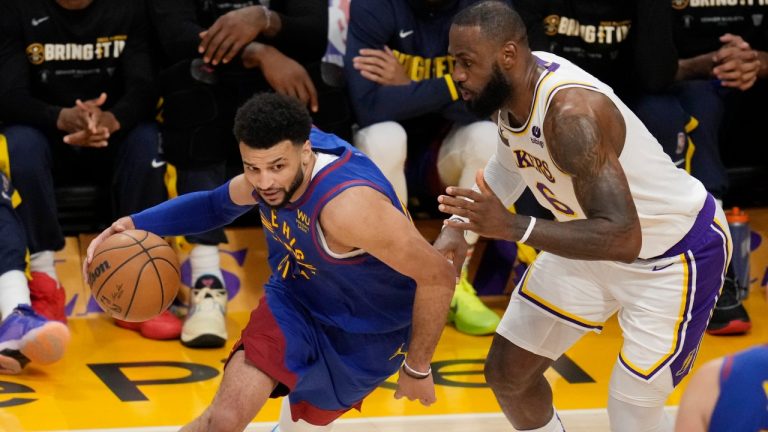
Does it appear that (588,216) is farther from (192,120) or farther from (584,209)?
(192,120)

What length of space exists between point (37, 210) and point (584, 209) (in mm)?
3125

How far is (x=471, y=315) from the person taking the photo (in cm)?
612

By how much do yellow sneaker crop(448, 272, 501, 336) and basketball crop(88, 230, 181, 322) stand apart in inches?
79.9

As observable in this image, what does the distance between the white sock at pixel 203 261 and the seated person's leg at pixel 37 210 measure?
63cm

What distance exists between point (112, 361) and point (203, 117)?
49.8 inches

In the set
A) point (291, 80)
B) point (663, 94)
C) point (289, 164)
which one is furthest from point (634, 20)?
point (289, 164)

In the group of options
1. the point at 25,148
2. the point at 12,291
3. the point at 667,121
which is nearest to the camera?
the point at 12,291

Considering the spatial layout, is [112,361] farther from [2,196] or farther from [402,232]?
[402,232]

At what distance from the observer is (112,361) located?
5656mm

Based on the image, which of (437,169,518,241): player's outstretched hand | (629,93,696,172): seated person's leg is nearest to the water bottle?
(629,93,696,172): seated person's leg

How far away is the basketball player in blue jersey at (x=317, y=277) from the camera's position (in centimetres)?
385

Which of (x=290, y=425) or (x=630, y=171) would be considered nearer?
(x=630, y=171)

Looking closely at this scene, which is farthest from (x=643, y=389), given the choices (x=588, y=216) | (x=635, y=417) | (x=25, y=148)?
(x=25, y=148)

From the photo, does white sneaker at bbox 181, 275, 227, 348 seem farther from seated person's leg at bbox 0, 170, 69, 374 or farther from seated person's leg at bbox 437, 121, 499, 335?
seated person's leg at bbox 437, 121, 499, 335
